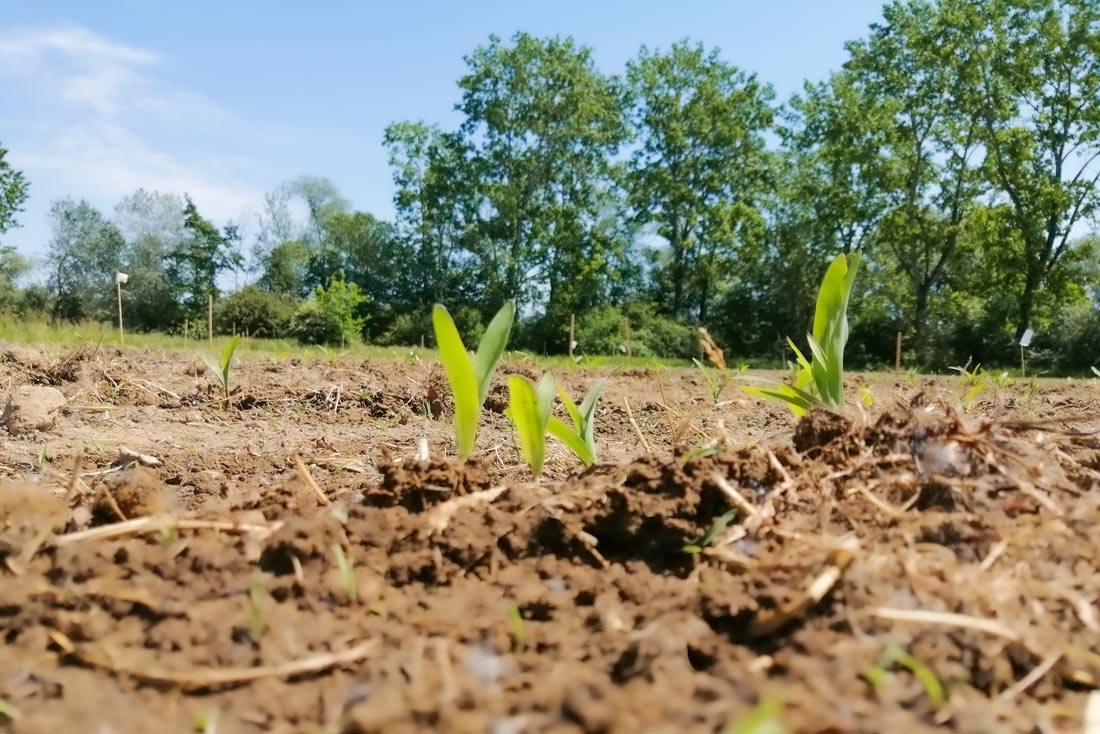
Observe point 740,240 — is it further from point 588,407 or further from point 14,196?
point 588,407

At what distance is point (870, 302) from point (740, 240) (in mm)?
5698

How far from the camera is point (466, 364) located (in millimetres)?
1679

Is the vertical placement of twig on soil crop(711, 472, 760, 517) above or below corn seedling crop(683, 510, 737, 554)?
above

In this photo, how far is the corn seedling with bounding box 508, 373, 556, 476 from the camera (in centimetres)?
163

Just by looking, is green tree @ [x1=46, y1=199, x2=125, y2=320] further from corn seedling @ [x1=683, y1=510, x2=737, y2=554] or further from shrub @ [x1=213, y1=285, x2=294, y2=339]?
corn seedling @ [x1=683, y1=510, x2=737, y2=554]

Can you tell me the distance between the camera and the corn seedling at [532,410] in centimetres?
163

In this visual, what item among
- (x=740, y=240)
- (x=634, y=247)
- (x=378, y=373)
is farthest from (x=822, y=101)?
(x=378, y=373)

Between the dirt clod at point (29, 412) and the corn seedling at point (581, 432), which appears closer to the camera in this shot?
the corn seedling at point (581, 432)

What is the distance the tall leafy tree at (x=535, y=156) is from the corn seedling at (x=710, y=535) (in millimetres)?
31128

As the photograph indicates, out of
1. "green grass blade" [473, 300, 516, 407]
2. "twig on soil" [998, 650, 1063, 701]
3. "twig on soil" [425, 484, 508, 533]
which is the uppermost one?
"green grass blade" [473, 300, 516, 407]

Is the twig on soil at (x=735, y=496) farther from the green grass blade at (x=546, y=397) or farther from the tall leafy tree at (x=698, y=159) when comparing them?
the tall leafy tree at (x=698, y=159)

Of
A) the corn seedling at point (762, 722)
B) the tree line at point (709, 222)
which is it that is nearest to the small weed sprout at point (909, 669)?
the corn seedling at point (762, 722)

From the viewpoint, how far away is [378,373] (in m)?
4.99

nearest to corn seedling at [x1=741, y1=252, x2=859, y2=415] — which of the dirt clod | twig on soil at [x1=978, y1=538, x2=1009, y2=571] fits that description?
twig on soil at [x1=978, y1=538, x2=1009, y2=571]
